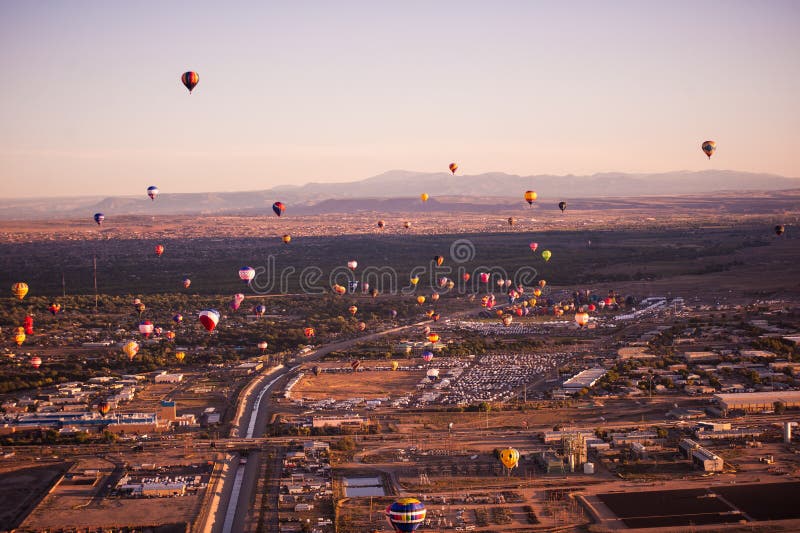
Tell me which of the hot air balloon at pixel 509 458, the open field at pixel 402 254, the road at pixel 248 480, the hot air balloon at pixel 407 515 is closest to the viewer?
the hot air balloon at pixel 407 515

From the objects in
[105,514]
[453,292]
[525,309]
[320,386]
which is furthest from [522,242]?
[105,514]

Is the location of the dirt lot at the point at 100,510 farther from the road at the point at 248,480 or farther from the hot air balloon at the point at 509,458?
the hot air balloon at the point at 509,458

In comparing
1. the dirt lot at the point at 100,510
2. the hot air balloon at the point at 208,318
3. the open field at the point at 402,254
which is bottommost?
the dirt lot at the point at 100,510

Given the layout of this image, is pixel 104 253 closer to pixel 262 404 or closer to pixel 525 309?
pixel 525 309

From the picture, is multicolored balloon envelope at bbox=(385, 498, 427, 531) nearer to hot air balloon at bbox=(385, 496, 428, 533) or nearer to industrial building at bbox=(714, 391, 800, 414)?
hot air balloon at bbox=(385, 496, 428, 533)

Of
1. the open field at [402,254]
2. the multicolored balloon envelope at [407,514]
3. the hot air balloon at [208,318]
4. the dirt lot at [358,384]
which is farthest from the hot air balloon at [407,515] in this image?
the open field at [402,254]

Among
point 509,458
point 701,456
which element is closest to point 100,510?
point 509,458
